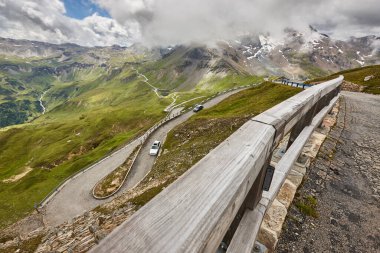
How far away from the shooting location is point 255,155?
279cm

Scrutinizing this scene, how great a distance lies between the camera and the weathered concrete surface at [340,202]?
171 inches

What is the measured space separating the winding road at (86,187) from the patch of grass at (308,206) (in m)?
30.6

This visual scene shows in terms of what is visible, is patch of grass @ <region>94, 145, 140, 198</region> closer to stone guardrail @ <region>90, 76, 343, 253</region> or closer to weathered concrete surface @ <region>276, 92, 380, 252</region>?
weathered concrete surface @ <region>276, 92, 380, 252</region>

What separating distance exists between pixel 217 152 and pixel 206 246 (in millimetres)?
1168

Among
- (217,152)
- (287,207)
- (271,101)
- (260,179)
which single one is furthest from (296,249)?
(271,101)

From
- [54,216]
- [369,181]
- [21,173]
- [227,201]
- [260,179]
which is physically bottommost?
[21,173]

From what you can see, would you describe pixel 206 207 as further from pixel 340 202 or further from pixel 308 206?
pixel 340 202

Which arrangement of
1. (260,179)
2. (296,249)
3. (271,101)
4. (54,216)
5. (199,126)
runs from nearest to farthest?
(260,179) < (296,249) < (54,216) < (199,126) < (271,101)

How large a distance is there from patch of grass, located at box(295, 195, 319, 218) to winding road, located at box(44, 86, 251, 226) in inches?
1203

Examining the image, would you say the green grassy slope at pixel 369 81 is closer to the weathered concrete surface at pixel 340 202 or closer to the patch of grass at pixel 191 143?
the patch of grass at pixel 191 143

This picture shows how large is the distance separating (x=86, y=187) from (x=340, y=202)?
41213 mm

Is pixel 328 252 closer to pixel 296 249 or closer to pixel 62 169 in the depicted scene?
pixel 296 249

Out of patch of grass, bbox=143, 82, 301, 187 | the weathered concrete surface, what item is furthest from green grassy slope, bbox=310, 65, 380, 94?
the weathered concrete surface

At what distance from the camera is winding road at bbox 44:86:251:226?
108 feet
